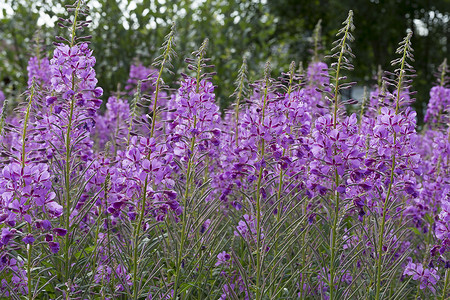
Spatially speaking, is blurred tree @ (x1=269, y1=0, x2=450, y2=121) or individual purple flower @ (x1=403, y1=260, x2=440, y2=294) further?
blurred tree @ (x1=269, y1=0, x2=450, y2=121)

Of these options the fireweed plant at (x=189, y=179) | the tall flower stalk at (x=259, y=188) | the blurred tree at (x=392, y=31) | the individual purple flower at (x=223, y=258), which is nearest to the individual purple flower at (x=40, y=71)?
the fireweed plant at (x=189, y=179)

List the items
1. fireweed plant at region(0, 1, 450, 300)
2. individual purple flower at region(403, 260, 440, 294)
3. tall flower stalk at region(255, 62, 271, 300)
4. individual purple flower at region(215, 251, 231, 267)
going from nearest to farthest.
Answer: fireweed plant at region(0, 1, 450, 300)
tall flower stalk at region(255, 62, 271, 300)
individual purple flower at region(403, 260, 440, 294)
individual purple flower at region(215, 251, 231, 267)

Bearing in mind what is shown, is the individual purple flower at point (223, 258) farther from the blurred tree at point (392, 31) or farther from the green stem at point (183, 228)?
the blurred tree at point (392, 31)

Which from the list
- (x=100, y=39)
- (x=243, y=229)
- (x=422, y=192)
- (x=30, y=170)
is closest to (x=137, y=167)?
(x=30, y=170)

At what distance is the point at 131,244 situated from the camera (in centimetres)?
284

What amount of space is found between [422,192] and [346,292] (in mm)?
1489

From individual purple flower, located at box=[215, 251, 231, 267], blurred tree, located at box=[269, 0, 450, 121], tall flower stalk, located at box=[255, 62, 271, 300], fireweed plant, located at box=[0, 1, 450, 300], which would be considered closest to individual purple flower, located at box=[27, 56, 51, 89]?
fireweed plant, located at box=[0, 1, 450, 300]

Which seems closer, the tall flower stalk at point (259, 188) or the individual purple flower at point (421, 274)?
the tall flower stalk at point (259, 188)

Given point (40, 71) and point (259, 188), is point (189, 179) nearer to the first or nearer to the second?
point (259, 188)

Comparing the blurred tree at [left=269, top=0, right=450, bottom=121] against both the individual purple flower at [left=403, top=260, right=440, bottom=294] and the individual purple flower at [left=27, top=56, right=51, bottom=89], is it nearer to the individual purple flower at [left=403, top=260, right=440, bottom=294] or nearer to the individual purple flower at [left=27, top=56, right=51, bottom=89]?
the individual purple flower at [left=27, top=56, right=51, bottom=89]

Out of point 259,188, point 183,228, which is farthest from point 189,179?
point 259,188

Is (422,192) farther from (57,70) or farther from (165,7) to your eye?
(165,7)

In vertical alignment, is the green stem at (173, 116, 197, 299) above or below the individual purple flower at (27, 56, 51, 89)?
below

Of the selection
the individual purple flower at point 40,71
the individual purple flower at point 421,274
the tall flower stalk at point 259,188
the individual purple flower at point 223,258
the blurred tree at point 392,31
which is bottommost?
the individual purple flower at point 223,258
